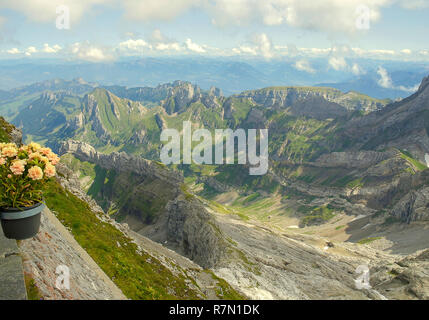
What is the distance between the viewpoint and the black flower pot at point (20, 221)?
561 inches

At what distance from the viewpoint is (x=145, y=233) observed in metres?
150

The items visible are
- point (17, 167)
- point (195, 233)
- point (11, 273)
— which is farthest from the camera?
point (195, 233)

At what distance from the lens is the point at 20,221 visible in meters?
14.7

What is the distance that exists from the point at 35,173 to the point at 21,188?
4.76 ft

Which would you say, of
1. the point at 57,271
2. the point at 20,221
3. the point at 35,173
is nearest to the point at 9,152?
the point at 35,173

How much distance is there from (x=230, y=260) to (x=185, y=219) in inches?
1811

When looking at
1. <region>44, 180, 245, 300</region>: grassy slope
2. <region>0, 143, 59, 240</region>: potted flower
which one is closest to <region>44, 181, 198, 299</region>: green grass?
<region>44, 180, 245, 300</region>: grassy slope

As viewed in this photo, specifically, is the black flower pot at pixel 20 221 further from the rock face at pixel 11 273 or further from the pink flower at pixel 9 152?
the pink flower at pixel 9 152

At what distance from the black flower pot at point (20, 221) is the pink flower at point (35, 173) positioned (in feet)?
5.89

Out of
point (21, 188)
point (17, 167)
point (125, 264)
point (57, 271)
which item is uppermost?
point (17, 167)

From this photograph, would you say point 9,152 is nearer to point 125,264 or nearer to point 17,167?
point 17,167

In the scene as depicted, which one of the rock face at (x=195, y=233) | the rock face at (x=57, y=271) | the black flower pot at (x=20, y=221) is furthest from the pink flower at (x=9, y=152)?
the rock face at (x=195, y=233)

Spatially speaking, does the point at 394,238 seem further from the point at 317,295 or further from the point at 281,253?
the point at 317,295
